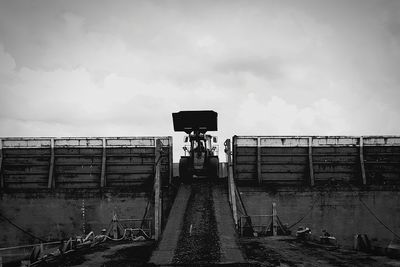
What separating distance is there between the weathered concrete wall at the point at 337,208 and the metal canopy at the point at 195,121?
13.1 ft

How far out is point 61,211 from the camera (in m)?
18.2

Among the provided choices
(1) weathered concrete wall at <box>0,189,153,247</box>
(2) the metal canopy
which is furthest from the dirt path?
(1) weathered concrete wall at <box>0,189,153,247</box>

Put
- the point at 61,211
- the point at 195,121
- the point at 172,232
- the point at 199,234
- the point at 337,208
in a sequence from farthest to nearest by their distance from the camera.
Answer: the point at 337,208 → the point at 61,211 → the point at 195,121 → the point at 172,232 → the point at 199,234

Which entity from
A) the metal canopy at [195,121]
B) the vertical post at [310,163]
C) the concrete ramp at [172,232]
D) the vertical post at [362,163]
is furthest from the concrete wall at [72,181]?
the vertical post at [362,163]

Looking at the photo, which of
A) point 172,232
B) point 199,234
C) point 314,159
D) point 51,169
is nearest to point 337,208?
point 314,159

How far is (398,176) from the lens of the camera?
64.2 ft

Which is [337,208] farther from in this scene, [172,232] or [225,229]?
[172,232]

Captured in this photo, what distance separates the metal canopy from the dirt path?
4109 mm

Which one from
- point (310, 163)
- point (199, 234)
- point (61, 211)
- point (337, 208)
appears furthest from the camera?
point (310, 163)

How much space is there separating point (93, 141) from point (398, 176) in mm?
17475

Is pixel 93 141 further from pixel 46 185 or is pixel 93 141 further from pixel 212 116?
pixel 212 116

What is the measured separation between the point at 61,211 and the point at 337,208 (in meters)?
14.7

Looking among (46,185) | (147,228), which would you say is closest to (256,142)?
(147,228)

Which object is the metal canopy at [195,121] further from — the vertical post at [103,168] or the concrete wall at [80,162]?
the vertical post at [103,168]
